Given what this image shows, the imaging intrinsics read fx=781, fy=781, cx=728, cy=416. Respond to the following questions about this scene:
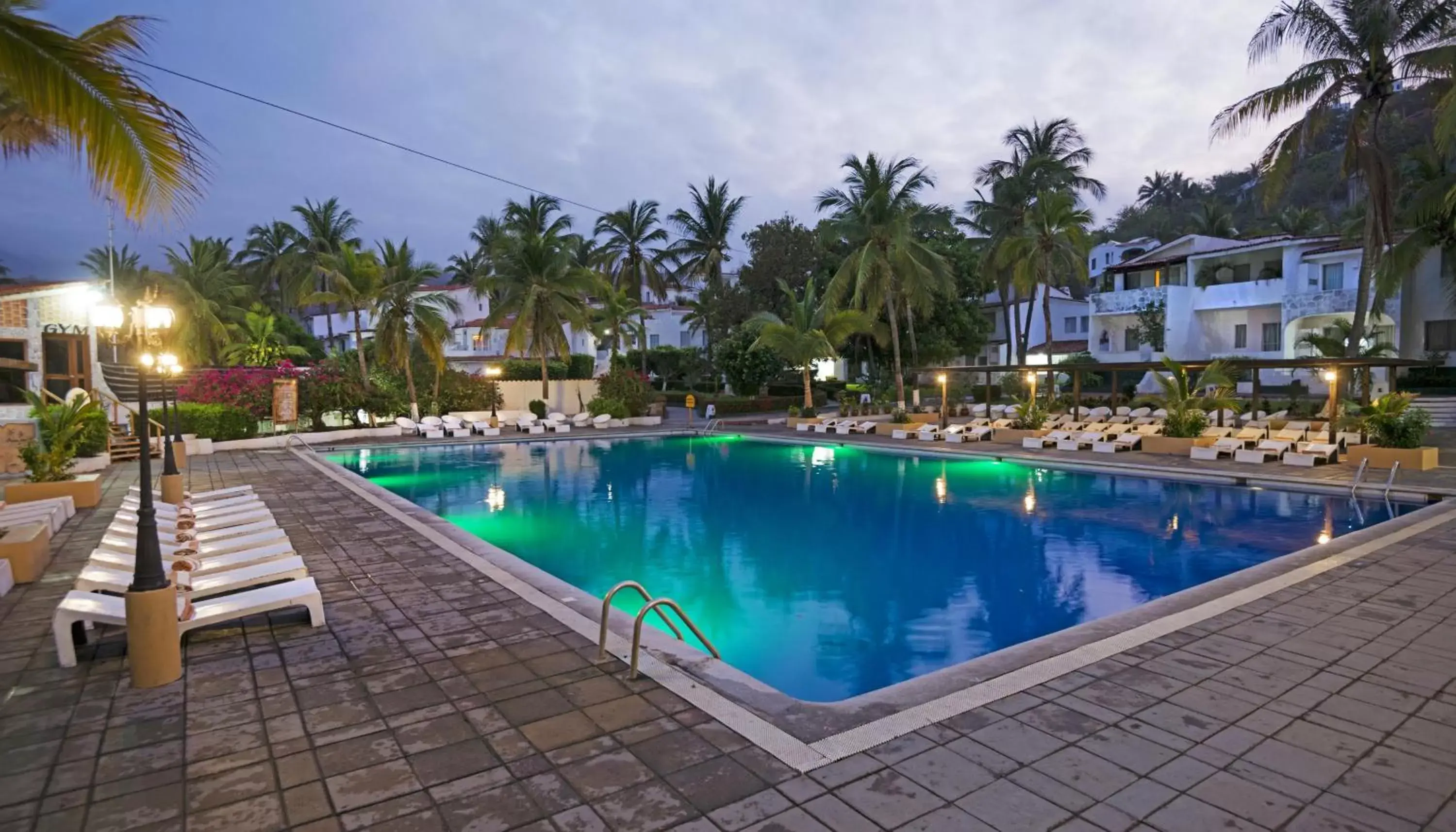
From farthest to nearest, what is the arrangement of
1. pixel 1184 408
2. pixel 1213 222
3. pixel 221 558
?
pixel 1213 222, pixel 1184 408, pixel 221 558

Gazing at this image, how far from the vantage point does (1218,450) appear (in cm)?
1686

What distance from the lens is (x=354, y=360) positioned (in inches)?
1080

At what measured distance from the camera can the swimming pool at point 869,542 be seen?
7.89 metres

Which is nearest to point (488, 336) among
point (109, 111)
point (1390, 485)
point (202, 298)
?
point (202, 298)

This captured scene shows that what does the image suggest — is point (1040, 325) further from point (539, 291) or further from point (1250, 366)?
point (539, 291)

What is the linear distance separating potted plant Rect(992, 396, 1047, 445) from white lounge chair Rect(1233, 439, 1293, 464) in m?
4.86

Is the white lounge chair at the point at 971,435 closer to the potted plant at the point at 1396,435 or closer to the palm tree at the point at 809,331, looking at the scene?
the palm tree at the point at 809,331

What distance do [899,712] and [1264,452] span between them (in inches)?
616

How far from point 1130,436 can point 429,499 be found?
1582 cm

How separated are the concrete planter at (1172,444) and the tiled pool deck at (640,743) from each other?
12346 millimetres

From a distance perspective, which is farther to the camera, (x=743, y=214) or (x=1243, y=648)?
(x=743, y=214)

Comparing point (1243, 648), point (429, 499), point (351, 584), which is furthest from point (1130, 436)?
point (351, 584)

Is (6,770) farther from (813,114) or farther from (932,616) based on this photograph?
(813,114)

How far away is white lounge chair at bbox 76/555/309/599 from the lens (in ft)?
18.9
